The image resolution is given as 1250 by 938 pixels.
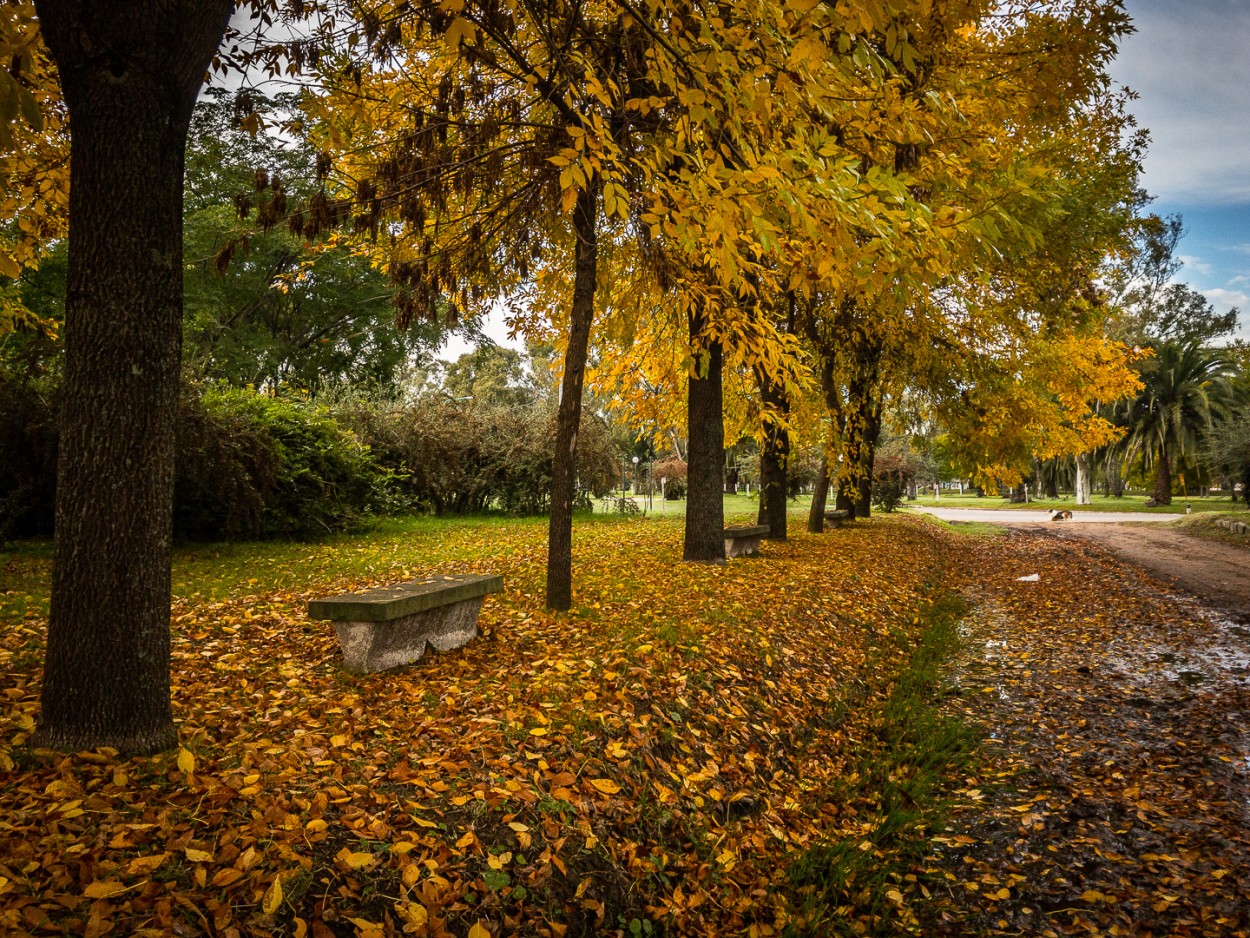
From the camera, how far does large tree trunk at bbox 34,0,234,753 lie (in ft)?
9.18

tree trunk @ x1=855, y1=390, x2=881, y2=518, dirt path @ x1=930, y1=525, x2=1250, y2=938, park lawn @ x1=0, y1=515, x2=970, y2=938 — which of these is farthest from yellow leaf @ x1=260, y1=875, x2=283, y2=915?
tree trunk @ x1=855, y1=390, x2=881, y2=518

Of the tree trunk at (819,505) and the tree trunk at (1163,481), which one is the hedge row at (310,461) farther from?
the tree trunk at (1163,481)

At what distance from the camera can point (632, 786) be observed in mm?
3596

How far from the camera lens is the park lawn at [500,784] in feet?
8.02

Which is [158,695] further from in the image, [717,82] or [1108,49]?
[1108,49]

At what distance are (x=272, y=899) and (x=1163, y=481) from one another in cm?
4423

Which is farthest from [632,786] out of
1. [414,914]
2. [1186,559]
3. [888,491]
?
[888,491]

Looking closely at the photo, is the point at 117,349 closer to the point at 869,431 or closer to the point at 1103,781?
the point at 1103,781

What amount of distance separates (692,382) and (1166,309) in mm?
47109

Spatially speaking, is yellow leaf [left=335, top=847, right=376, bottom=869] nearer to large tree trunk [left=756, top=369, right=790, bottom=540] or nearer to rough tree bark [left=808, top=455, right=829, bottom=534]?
large tree trunk [left=756, top=369, right=790, bottom=540]

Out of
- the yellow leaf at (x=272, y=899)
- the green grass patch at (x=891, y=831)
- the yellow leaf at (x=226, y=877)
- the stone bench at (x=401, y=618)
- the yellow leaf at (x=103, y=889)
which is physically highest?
A: the stone bench at (x=401, y=618)

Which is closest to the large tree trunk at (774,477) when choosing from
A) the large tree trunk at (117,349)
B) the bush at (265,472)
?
the bush at (265,472)

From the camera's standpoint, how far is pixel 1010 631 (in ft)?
28.1

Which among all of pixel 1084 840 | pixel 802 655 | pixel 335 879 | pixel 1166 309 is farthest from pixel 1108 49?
pixel 1166 309
